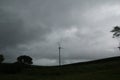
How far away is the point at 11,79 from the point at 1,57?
5224 centimetres

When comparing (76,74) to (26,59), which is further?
(26,59)

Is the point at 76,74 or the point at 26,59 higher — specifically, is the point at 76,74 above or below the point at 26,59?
below

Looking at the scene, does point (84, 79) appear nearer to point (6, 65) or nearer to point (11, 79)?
point (11, 79)

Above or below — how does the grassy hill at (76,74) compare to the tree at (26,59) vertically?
below

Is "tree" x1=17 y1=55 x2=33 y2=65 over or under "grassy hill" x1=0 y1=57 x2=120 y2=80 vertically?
over

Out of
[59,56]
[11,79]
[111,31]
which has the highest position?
[111,31]

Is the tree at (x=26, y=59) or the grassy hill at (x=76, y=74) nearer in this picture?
the grassy hill at (x=76, y=74)

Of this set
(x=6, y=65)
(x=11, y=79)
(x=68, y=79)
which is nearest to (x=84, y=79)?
(x=68, y=79)

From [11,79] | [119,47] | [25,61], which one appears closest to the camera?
[11,79]

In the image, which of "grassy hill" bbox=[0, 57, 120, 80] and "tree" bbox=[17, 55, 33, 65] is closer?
"grassy hill" bbox=[0, 57, 120, 80]

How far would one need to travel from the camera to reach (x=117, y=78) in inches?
1454

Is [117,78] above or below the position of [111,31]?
below

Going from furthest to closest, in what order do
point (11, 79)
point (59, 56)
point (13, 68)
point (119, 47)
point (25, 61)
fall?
point (25, 61) → point (59, 56) → point (119, 47) → point (13, 68) → point (11, 79)

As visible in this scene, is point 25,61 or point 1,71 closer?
point 1,71
